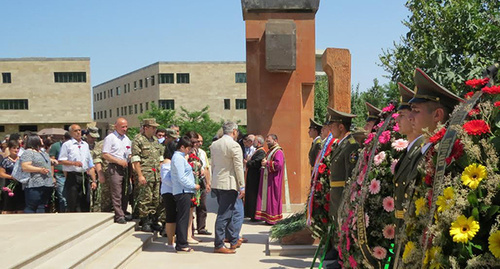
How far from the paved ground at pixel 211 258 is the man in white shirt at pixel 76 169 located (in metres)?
1.87

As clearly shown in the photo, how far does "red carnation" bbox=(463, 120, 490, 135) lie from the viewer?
2275 mm

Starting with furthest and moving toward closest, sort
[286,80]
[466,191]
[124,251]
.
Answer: [286,80], [124,251], [466,191]

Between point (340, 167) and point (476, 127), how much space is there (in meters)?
3.70

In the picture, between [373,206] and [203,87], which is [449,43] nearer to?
[373,206]

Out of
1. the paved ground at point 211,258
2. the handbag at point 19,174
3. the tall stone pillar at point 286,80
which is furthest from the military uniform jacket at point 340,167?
the tall stone pillar at point 286,80

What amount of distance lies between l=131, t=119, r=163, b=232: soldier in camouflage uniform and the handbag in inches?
73.9

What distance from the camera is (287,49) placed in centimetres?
1152

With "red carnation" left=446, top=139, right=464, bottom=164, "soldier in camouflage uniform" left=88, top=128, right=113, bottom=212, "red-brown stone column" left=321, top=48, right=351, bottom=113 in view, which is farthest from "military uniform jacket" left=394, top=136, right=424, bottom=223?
"soldier in camouflage uniform" left=88, top=128, right=113, bottom=212

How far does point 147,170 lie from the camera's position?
8859 millimetres

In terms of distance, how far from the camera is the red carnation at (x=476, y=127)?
7.47 feet

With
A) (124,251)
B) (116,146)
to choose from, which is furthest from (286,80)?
(124,251)

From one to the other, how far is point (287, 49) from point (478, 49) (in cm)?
396

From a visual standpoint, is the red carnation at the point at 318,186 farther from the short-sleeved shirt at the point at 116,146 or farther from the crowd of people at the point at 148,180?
the short-sleeved shirt at the point at 116,146

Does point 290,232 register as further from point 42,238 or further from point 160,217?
point 42,238
